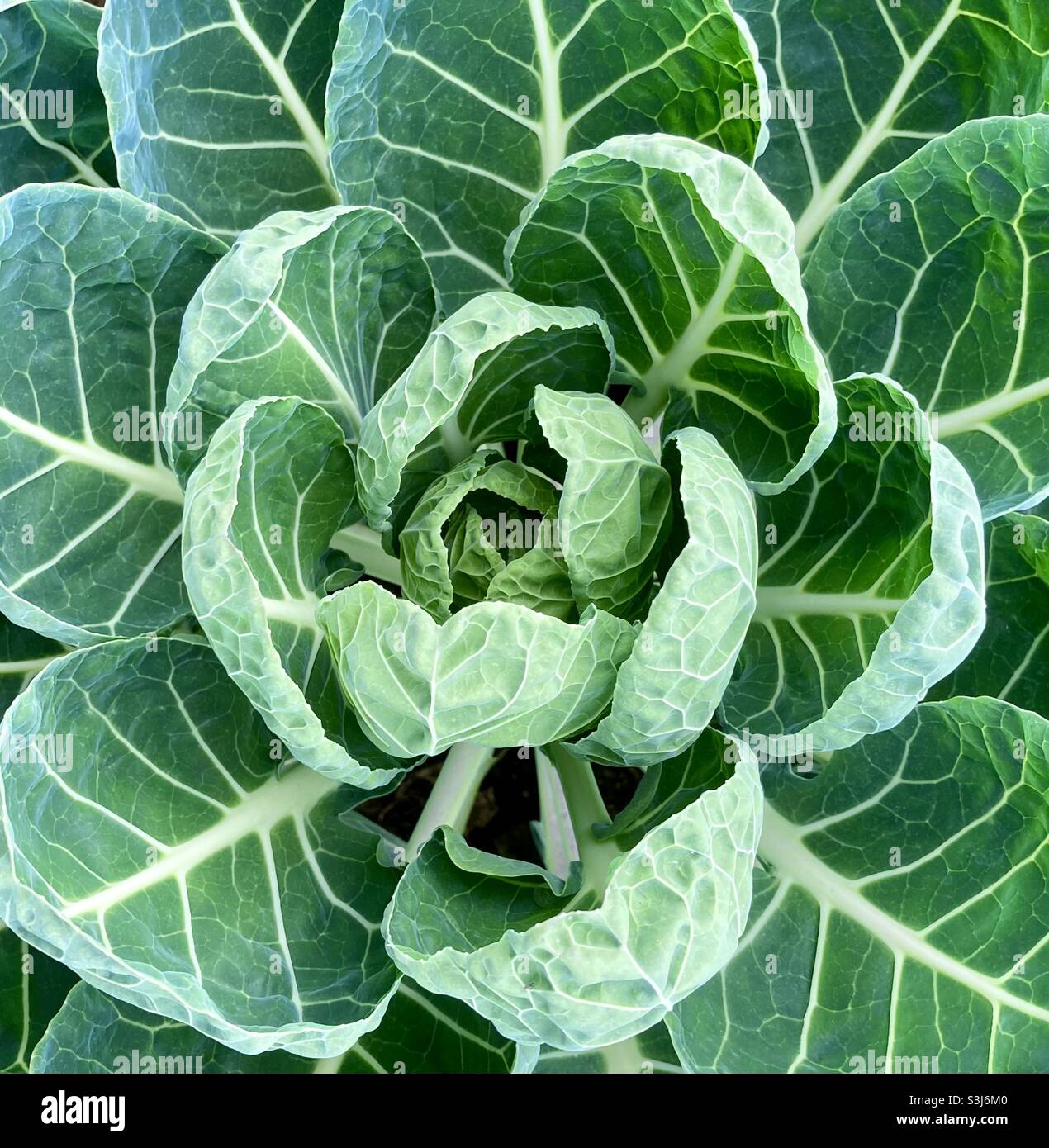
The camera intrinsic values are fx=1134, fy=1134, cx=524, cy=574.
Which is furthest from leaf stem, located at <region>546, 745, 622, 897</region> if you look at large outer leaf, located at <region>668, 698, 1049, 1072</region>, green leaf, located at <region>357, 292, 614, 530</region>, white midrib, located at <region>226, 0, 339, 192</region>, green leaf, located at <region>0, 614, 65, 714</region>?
white midrib, located at <region>226, 0, 339, 192</region>

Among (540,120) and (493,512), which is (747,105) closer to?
(540,120)

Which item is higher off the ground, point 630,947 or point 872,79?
point 872,79

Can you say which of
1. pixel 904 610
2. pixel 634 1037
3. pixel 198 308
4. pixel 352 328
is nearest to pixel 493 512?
pixel 352 328

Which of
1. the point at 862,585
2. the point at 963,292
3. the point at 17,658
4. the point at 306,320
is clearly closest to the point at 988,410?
the point at 963,292

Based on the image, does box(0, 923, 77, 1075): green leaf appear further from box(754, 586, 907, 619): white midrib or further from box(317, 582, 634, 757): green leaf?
box(754, 586, 907, 619): white midrib

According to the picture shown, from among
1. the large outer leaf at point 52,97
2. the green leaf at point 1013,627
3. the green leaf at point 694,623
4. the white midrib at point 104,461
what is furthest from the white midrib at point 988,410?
the large outer leaf at point 52,97

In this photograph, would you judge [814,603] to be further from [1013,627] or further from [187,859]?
[187,859]
